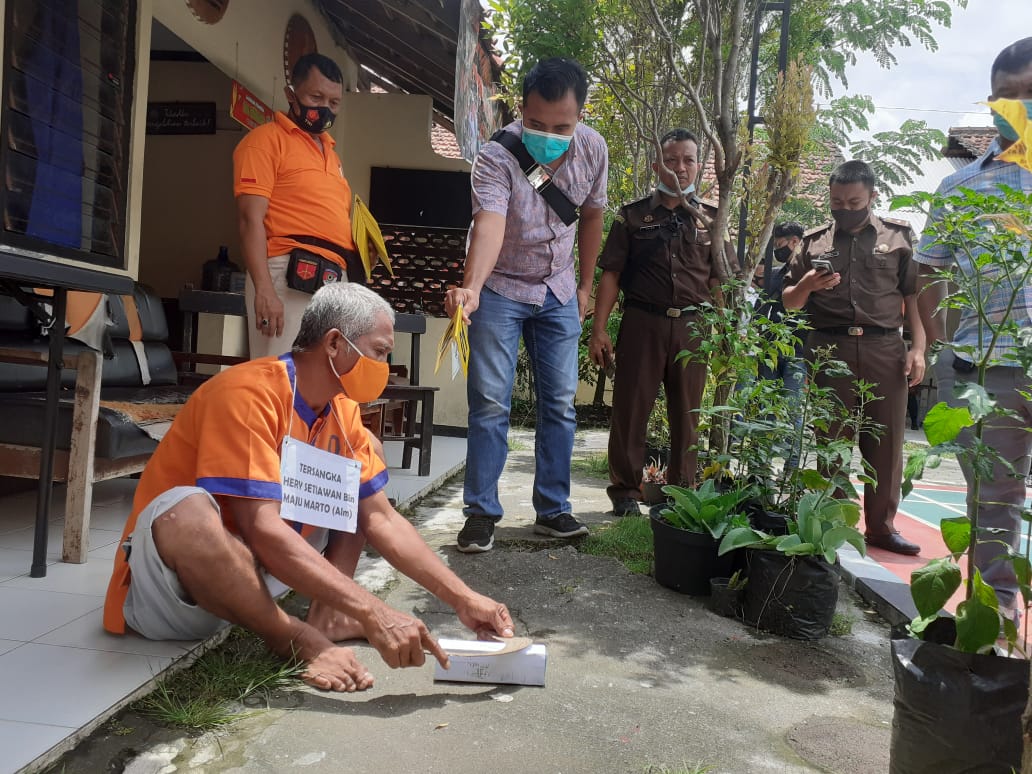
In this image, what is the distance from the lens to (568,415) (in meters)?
3.90

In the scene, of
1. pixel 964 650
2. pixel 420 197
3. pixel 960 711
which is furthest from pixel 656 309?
pixel 420 197

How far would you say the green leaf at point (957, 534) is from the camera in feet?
6.07

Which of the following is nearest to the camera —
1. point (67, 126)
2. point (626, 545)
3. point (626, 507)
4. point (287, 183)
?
point (67, 126)

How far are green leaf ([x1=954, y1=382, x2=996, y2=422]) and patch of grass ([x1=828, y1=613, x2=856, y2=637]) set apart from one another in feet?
5.06

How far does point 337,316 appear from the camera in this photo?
7.61 ft

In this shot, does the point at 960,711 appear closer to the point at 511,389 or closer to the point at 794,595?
the point at 794,595

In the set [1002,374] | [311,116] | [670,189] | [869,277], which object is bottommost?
[1002,374]

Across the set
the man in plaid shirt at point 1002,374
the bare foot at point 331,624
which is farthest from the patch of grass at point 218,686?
the man in plaid shirt at point 1002,374

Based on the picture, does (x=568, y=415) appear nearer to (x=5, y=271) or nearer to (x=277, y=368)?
(x=277, y=368)

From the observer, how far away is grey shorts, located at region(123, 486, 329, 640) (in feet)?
6.90

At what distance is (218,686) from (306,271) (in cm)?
203

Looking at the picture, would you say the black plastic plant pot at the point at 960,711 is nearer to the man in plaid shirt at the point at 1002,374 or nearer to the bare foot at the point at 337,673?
the man in plaid shirt at the point at 1002,374

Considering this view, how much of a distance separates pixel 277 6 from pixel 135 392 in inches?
147

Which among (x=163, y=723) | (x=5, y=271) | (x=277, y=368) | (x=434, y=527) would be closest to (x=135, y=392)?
(x=434, y=527)
